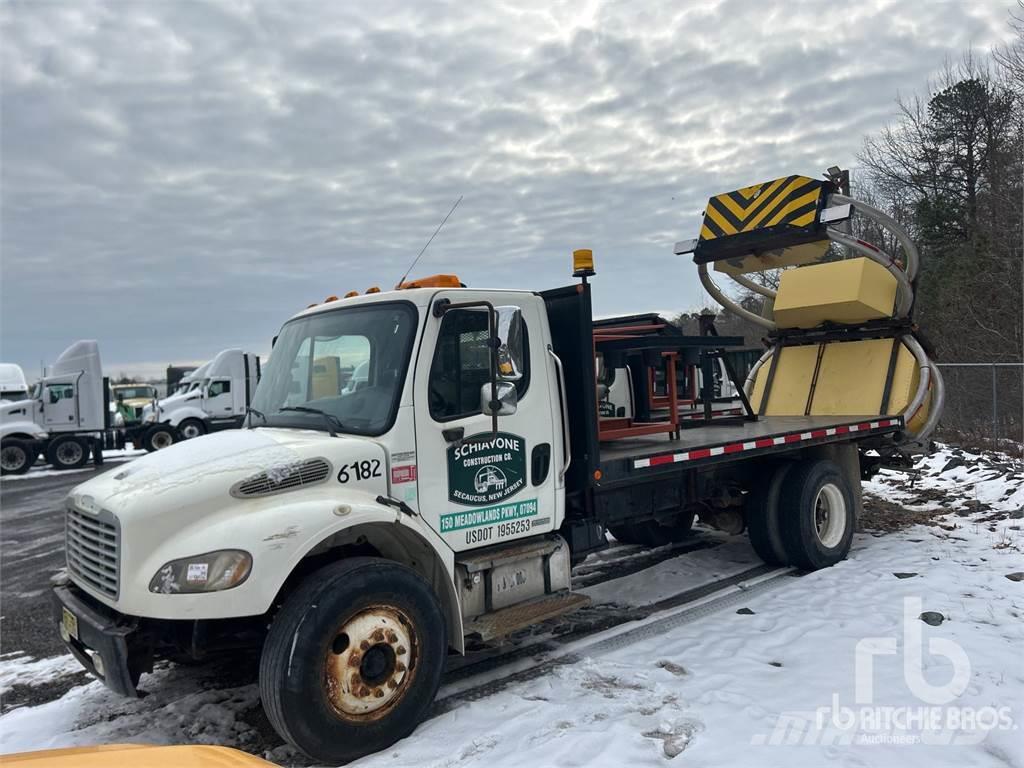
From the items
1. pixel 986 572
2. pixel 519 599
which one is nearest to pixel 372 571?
pixel 519 599

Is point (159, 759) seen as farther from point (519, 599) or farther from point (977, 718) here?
point (977, 718)

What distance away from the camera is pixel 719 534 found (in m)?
8.63

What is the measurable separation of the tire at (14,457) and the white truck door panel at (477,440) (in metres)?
20.5

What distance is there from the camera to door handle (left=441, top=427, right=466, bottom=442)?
439cm

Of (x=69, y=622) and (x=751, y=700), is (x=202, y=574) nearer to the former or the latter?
(x=69, y=622)

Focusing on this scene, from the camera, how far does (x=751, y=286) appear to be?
950 centimetres

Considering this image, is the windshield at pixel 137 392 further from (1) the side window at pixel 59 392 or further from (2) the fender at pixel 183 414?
(1) the side window at pixel 59 392

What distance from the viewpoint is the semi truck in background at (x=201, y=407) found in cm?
2469

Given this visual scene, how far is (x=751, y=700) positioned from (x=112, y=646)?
341cm

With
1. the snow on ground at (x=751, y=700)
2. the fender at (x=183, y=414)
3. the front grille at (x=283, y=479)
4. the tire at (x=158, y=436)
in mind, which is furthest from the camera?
the fender at (x=183, y=414)

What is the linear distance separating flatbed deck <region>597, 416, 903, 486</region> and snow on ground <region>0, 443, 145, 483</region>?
19.1 meters

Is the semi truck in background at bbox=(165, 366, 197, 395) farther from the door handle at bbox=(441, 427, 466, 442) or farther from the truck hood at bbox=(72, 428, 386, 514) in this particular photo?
the door handle at bbox=(441, 427, 466, 442)

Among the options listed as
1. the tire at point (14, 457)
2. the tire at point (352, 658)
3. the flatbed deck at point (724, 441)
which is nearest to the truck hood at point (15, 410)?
the tire at point (14, 457)

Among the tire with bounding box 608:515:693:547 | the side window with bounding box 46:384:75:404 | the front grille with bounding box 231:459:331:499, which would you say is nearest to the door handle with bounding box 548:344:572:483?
the front grille with bounding box 231:459:331:499
